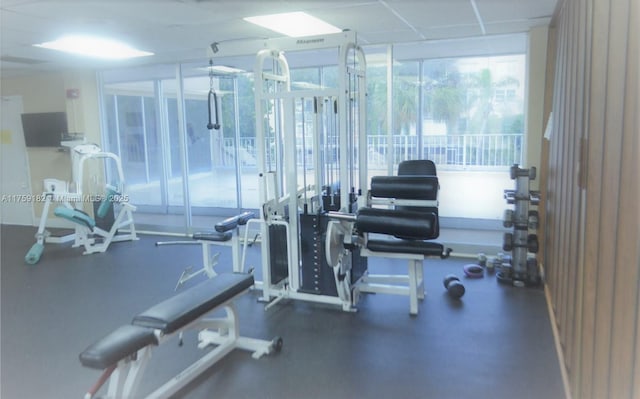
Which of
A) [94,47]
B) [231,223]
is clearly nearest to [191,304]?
[231,223]

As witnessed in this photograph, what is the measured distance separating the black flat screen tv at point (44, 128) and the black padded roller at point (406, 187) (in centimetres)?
470

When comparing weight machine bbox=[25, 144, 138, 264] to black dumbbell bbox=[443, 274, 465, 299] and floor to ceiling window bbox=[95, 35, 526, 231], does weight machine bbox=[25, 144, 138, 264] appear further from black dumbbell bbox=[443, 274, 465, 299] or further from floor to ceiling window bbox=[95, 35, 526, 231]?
black dumbbell bbox=[443, 274, 465, 299]

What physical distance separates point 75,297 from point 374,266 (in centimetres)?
271

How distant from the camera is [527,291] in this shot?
382cm

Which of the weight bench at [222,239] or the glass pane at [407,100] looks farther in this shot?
the glass pane at [407,100]

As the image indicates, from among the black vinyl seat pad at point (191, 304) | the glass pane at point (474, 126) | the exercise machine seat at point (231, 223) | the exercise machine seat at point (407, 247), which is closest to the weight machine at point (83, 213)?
the exercise machine seat at point (231, 223)

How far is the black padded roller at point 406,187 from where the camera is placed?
11.4ft

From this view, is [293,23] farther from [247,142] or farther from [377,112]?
[247,142]

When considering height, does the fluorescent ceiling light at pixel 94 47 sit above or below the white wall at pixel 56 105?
above

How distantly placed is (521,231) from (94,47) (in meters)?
4.42

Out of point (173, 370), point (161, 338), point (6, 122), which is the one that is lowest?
point (173, 370)

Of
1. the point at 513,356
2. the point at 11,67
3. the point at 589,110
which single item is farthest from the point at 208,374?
the point at 11,67

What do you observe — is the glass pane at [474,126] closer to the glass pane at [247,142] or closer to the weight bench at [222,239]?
the glass pane at [247,142]

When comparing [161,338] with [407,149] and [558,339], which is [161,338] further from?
[407,149]
